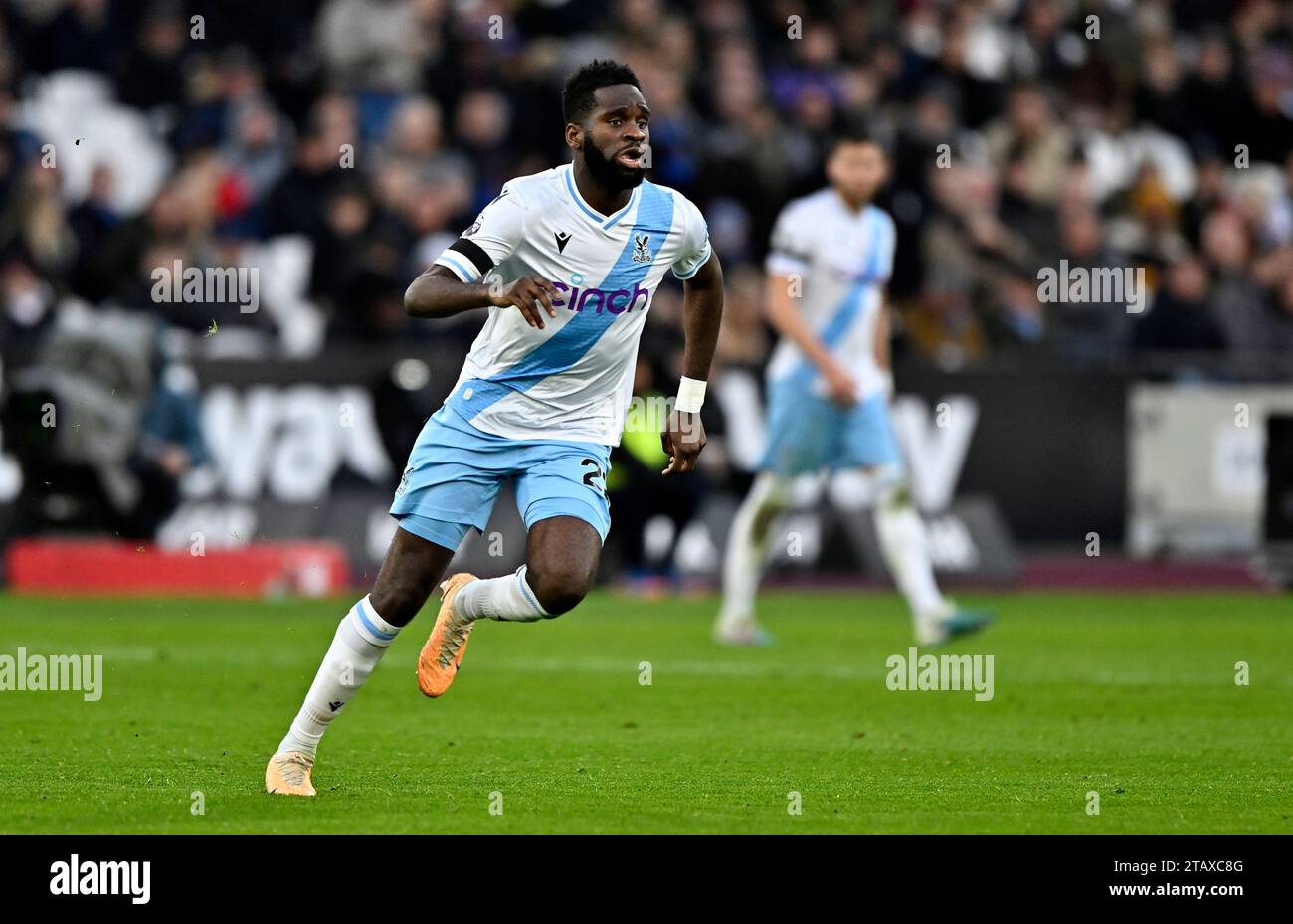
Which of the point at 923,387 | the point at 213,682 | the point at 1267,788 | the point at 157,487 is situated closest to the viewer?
the point at 1267,788

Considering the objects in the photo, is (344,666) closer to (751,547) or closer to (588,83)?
(588,83)

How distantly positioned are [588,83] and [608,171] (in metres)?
0.30

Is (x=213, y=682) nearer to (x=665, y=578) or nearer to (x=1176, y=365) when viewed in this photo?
(x=665, y=578)

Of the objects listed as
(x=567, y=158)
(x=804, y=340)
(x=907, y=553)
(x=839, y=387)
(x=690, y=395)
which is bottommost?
(x=907, y=553)

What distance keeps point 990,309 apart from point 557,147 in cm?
390

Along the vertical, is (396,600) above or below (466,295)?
below

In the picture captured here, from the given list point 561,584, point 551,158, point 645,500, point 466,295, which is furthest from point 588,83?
point 551,158

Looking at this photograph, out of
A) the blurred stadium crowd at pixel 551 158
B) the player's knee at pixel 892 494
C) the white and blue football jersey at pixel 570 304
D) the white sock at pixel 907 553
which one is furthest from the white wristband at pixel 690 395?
the blurred stadium crowd at pixel 551 158

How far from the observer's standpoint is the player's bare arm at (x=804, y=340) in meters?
12.5

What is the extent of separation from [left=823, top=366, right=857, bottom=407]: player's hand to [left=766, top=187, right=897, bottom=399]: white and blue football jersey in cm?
15

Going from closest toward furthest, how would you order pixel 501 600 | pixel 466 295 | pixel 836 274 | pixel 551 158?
pixel 466 295 < pixel 501 600 < pixel 836 274 < pixel 551 158

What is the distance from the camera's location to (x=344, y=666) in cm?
742

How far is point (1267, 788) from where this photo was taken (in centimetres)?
777
